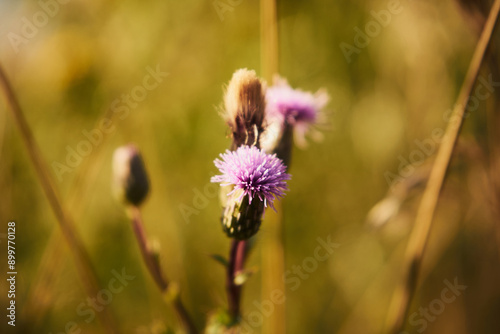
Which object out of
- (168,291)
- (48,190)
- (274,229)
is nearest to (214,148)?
(274,229)

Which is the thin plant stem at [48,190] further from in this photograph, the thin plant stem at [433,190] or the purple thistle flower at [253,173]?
the thin plant stem at [433,190]

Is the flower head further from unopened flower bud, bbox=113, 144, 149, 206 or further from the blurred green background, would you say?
the blurred green background

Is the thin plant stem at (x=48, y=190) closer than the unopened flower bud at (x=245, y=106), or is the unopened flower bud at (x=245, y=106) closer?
the unopened flower bud at (x=245, y=106)

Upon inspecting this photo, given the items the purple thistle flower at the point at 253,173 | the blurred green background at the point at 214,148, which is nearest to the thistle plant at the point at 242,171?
the purple thistle flower at the point at 253,173

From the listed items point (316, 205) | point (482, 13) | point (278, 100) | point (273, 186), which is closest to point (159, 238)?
point (316, 205)

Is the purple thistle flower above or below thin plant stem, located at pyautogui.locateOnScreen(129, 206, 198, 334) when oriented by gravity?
above

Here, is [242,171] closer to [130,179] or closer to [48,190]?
[130,179]

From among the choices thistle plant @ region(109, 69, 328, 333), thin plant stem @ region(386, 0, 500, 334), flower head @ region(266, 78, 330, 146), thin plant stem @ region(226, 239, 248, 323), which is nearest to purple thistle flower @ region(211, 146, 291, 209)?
thistle plant @ region(109, 69, 328, 333)
